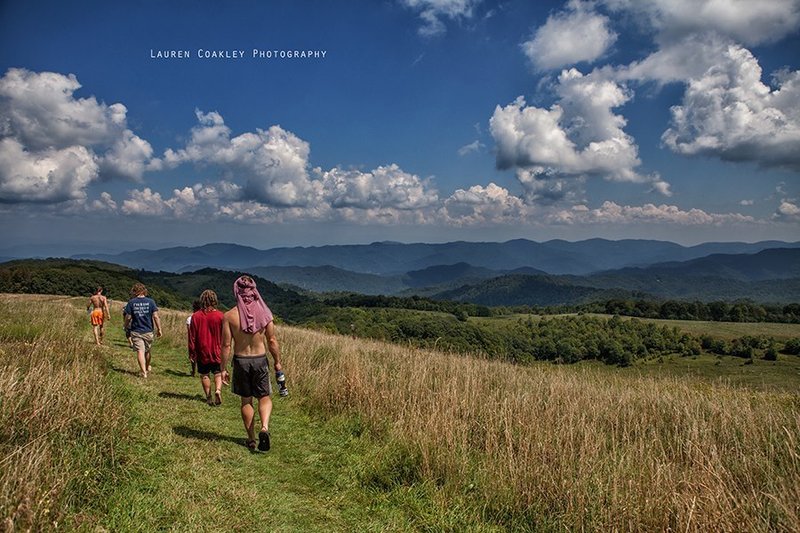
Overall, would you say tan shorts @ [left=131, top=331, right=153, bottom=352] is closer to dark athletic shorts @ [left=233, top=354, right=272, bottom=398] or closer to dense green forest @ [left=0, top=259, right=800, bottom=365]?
dark athletic shorts @ [left=233, top=354, right=272, bottom=398]

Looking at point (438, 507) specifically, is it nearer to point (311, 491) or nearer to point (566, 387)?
point (311, 491)

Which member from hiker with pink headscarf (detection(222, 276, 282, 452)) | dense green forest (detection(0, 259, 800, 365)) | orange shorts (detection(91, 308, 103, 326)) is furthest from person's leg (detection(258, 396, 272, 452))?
dense green forest (detection(0, 259, 800, 365))

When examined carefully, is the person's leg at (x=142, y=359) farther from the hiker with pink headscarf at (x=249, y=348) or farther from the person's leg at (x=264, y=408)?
the person's leg at (x=264, y=408)

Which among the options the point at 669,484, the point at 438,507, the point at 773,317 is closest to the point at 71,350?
the point at 438,507

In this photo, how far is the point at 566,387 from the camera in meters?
8.17

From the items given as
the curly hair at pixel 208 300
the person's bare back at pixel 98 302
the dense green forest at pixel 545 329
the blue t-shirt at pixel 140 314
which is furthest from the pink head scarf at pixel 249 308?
the dense green forest at pixel 545 329

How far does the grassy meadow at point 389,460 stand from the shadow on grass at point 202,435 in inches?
→ 1.7

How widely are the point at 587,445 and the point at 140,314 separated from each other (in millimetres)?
9528

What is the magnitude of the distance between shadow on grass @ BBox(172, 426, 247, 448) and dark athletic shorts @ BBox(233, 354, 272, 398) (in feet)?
2.58

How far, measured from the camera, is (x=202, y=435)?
6.18m

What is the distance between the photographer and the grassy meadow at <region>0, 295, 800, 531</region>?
3762mm

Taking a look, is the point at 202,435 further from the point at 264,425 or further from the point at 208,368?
the point at 208,368

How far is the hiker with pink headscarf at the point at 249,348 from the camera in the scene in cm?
579

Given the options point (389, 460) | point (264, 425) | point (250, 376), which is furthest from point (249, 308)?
point (389, 460)
